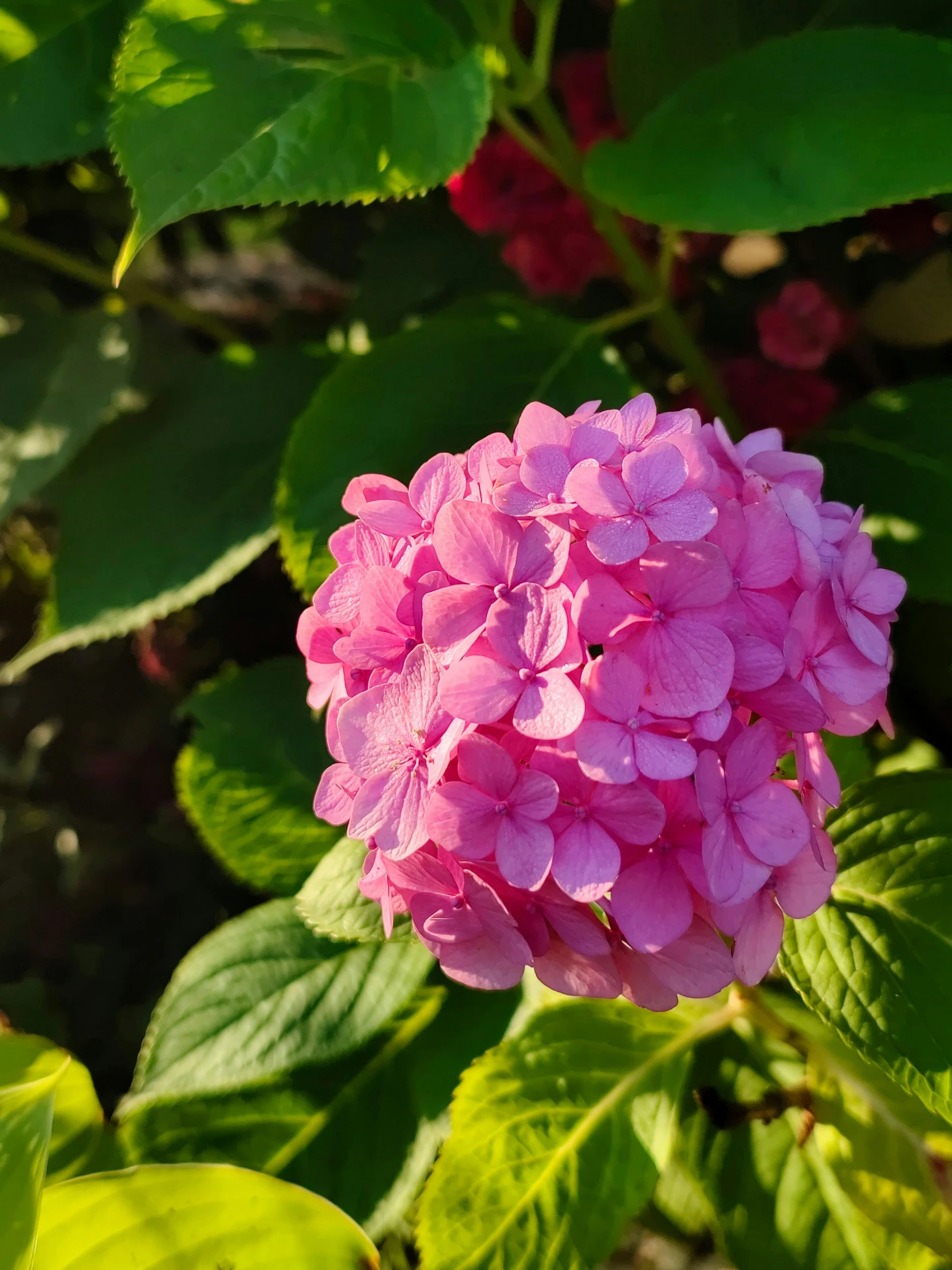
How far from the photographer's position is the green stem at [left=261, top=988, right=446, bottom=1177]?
0.67 m

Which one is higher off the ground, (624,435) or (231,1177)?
(624,435)

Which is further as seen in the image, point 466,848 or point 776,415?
point 776,415

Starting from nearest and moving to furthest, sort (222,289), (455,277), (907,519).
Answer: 1. (907,519)
2. (455,277)
3. (222,289)

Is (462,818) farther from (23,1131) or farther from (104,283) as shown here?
(104,283)

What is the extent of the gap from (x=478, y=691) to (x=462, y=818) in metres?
0.05

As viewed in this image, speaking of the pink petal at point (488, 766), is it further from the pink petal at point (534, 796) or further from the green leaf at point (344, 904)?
the green leaf at point (344, 904)

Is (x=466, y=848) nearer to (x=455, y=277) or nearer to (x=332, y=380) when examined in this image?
(x=332, y=380)

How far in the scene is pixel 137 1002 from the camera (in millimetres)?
1012

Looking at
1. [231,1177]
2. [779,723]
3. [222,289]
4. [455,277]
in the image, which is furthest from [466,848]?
[222,289]

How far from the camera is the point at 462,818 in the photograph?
0.36m

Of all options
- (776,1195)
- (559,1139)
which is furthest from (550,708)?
(776,1195)

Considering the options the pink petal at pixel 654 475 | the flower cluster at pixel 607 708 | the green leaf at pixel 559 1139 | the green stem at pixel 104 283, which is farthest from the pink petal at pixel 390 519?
the green stem at pixel 104 283

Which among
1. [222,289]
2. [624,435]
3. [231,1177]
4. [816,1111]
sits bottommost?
[816,1111]

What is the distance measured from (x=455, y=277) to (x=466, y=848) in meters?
0.69
